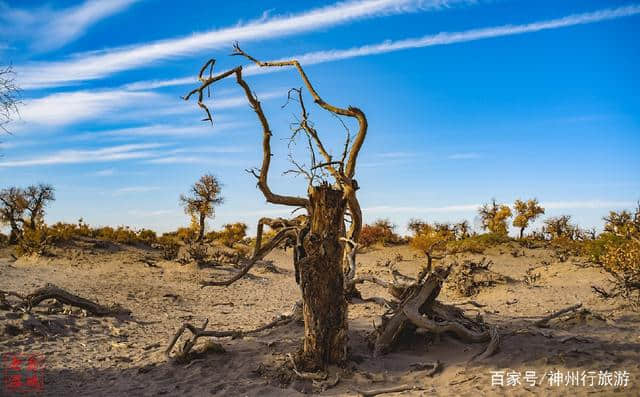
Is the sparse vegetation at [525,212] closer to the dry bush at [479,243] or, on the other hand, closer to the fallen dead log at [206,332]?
the dry bush at [479,243]

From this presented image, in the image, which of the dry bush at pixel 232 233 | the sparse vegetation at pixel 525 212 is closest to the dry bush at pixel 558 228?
the sparse vegetation at pixel 525 212

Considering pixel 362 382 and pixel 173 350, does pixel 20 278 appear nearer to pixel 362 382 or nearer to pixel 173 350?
pixel 173 350

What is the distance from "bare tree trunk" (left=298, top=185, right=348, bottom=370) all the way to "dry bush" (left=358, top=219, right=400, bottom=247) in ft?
61.1

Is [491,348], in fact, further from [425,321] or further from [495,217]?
[495,217]

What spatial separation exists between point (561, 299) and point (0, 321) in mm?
11784

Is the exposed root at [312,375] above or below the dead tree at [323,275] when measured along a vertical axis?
below

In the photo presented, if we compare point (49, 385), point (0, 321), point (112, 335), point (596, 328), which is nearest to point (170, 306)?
point (112, 335)

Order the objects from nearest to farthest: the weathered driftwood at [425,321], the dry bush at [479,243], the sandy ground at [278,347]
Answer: the sandy ground at [278,347], the weathered driftwood at [425,321], the dry bush at [479,243]

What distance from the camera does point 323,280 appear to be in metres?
6.16

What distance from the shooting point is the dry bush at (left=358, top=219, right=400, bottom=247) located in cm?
2517

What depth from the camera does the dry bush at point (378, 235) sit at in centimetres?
2517

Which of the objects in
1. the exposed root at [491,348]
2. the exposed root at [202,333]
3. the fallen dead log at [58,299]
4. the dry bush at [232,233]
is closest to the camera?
the exposed root at [491,348]

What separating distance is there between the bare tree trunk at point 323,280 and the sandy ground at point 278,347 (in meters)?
0.37

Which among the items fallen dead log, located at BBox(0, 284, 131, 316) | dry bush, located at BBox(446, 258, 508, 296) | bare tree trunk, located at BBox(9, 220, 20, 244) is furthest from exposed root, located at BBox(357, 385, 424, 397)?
bare tree trunk, located at BBox(9, 220, 20, 244)
